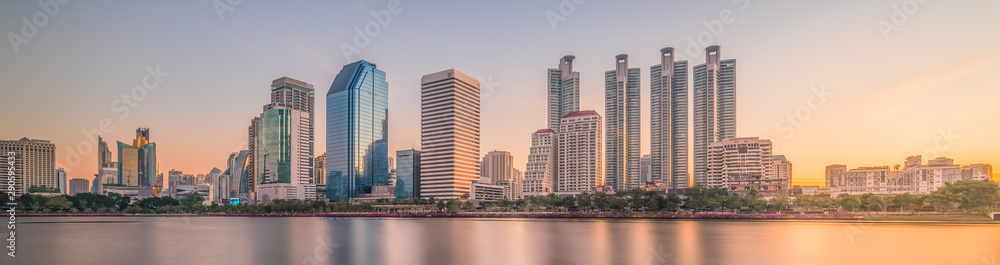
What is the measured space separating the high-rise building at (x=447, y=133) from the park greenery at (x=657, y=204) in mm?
20185

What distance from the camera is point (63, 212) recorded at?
446 ft

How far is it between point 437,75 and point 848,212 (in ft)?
418

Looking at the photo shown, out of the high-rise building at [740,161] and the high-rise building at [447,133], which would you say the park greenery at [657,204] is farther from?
the high-rise building at [740,161]

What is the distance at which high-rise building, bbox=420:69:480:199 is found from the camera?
185m

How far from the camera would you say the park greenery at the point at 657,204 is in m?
79.9

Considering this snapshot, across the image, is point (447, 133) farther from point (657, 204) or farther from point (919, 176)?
point (919, 176)

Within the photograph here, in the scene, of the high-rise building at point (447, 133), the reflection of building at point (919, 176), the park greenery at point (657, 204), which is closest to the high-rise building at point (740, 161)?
the reflection of building at point (919, 176)

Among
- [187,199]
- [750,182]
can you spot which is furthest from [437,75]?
[750,182]

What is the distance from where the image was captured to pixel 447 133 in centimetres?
18662

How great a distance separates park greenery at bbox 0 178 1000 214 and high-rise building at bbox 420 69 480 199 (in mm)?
20185

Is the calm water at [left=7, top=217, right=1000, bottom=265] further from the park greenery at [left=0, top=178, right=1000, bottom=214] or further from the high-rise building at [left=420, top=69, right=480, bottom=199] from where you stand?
the high-rise building at [left=420, top=69, right=480, bottom=199]

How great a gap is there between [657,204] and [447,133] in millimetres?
93258

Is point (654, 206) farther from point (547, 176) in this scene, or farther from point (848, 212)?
point (547, 176)

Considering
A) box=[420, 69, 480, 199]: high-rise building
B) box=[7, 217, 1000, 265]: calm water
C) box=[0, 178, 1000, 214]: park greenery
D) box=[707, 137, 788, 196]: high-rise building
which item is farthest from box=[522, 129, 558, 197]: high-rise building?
box=[7, 217, 1000, 265]: calm water
